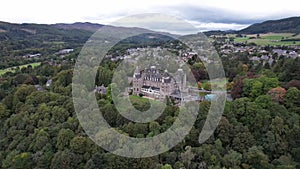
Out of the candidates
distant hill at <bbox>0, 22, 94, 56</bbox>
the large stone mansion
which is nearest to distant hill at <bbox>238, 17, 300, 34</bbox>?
distant hill at <bbox>0, 22, 94, 56</bbox>

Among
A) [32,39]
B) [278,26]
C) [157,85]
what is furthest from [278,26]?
[32,39]

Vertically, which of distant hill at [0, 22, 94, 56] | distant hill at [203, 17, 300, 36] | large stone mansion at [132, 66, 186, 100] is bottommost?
large stone mansion at [132, 66, 186, 100]

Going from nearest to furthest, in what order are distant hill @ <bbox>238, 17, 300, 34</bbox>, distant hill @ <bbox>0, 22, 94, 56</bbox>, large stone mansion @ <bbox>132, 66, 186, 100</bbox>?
large stone mansion @ <bbox>132, 66, 186, 100</bbox>, distant hill @ <bbox>0, 22, 94, 56</bbox>, distant hill @ <bbox>238, 17, 300, 34</bbox>

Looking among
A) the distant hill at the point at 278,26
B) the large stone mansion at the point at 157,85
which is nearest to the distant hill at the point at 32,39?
the large stone mansion at the point at 157,85

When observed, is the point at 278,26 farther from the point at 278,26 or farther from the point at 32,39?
the point at 32,39

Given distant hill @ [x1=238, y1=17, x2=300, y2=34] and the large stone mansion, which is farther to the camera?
distant hill @ [x1=238, y1=17, x2=300, y2=34]

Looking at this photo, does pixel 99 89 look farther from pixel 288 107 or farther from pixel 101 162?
pixel 288 107

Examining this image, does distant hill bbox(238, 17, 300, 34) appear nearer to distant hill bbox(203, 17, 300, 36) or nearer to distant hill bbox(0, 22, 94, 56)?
distant hill bbox(203, 17, 300, 36)

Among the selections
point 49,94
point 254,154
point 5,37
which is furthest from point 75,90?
point 5,37

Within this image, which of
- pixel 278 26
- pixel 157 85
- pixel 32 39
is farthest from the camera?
pixel 32 39
